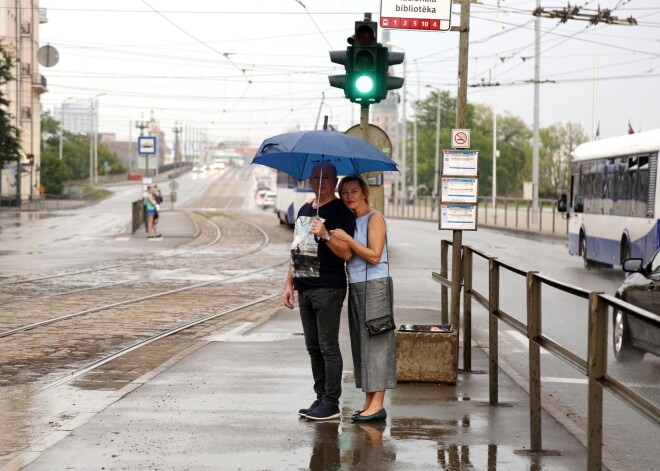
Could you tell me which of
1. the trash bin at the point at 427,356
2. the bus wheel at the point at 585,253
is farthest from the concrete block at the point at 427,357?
the bus wheel at the point at 585,253

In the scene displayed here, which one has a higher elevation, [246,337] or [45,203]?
[246,337]

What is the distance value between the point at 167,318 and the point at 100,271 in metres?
9.23

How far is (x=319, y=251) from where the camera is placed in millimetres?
7500

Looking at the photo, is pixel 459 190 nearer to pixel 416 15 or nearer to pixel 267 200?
pixel 416 15

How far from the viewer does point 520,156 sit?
5408 inches

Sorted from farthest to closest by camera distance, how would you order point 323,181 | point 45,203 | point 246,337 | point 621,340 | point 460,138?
point 45,203 → point 246,337 → point 460,138 → point 323,181 → point 621,340

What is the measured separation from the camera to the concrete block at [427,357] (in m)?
9.23

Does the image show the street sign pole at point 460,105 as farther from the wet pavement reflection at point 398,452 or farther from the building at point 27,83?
the building at point 27,83

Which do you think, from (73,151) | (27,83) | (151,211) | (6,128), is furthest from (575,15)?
(73,151)

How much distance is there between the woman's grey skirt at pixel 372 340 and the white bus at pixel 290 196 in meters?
29.7

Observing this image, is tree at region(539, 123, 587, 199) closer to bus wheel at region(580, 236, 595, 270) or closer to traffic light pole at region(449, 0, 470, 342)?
bus wheel at region(580, 236, 595, 270)

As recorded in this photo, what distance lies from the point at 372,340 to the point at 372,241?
0.67 m

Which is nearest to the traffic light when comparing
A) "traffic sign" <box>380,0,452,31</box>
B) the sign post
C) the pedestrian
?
"traffic sign" <box>380,0,452,31</box>

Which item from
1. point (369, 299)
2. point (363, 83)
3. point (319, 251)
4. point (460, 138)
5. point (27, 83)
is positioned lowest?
point (369, 299)
